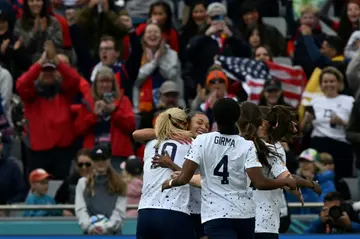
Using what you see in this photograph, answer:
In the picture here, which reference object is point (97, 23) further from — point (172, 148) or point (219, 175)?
point (219, 175)

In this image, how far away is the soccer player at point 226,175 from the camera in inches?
404

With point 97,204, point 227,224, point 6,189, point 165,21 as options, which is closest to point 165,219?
point 227,224

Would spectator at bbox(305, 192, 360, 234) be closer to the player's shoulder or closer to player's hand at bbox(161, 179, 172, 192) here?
the player's shoulder

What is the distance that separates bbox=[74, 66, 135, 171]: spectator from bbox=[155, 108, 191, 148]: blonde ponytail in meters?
4.65

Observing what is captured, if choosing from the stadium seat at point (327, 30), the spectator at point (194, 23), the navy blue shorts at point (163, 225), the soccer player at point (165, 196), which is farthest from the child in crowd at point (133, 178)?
the stadium seat at point (327, 30)

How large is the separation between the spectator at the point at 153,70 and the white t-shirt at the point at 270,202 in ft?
19.0

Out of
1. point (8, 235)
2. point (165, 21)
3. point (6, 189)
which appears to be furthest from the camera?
point (165, 21)

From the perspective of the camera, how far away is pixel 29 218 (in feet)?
48.5

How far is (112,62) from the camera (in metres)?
16.8

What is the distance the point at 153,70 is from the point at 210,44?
1022 millimetres

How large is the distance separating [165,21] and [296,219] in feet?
13.5

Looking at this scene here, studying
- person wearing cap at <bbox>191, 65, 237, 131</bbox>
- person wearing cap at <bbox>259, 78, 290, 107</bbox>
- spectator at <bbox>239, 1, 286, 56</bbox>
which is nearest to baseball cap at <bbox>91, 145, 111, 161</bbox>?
person wearing cap at <bbox>191, 65, 237, 131</bbox>

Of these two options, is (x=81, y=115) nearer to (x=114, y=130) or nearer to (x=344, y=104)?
(x=114, y=130)

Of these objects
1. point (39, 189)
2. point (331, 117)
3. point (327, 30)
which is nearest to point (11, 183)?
point (39, 189)
